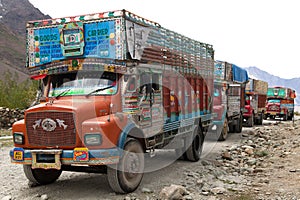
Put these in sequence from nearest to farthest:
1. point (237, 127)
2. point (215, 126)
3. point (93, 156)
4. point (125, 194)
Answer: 1. point (93, 156)
2. point (125, 194)
3. point (215, 126)
4. point (237, 127)

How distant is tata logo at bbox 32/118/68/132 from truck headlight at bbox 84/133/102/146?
0.47 m

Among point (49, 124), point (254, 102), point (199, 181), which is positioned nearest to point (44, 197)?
point (49, 124)

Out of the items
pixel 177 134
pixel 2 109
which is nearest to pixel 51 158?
pixel 177 134

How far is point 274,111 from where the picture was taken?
3094 centimetres

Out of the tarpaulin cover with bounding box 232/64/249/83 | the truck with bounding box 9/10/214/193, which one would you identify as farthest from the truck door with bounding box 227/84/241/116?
the truck with bounding box 9/10/214/193

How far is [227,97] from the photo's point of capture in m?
15.9

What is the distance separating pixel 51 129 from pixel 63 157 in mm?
566

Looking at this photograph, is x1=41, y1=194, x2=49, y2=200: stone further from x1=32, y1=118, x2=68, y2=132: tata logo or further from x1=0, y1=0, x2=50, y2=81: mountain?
x1=0, y1=0, x2=50, y2=81: mountain

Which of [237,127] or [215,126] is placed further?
[237,127]

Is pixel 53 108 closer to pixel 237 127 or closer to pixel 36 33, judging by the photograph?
pixel 36 33

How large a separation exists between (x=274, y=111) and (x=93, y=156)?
27.5 m

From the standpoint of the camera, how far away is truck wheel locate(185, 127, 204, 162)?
1018 centimetres

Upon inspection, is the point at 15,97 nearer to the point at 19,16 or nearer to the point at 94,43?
the point at 94,43

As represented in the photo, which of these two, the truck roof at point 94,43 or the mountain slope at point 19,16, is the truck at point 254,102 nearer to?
the truck roof at point 94,43
